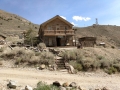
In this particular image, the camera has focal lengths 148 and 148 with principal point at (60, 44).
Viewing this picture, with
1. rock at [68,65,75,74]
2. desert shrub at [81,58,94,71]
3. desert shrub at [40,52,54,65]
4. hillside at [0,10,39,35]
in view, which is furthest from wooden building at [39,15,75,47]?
hillside at [0,10,39,35]

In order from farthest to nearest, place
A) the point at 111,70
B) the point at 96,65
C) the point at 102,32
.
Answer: the point at 102,32 < the point at 96,65 < the point at 111,70

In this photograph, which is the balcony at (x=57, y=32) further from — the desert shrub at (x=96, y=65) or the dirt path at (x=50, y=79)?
the dirt path at (x=50, y=79)

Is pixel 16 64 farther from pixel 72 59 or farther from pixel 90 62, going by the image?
pixel 90 62

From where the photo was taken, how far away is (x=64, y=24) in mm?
31203

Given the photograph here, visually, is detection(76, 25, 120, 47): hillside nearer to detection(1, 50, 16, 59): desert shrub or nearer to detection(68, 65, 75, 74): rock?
detection(1, 50, 16, 59): desert shrub

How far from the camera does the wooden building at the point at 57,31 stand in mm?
30127

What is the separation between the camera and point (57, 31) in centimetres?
3031

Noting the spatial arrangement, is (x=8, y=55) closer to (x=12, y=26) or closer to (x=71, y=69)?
(x=71, y=69)

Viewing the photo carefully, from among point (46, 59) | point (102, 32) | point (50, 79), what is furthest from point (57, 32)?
point (102, 32)

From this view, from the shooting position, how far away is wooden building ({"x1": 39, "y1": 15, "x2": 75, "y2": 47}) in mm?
30127

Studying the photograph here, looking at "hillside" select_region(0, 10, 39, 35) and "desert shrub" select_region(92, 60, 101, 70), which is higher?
"hillside" select_region(0, 10, 39, 35)

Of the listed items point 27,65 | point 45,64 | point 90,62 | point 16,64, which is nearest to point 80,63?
point 90,62

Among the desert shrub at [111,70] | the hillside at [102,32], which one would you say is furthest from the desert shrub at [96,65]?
the hillside at [102,32]

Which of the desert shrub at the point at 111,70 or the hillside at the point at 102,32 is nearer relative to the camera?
the desert shrub at the point at 111,70
